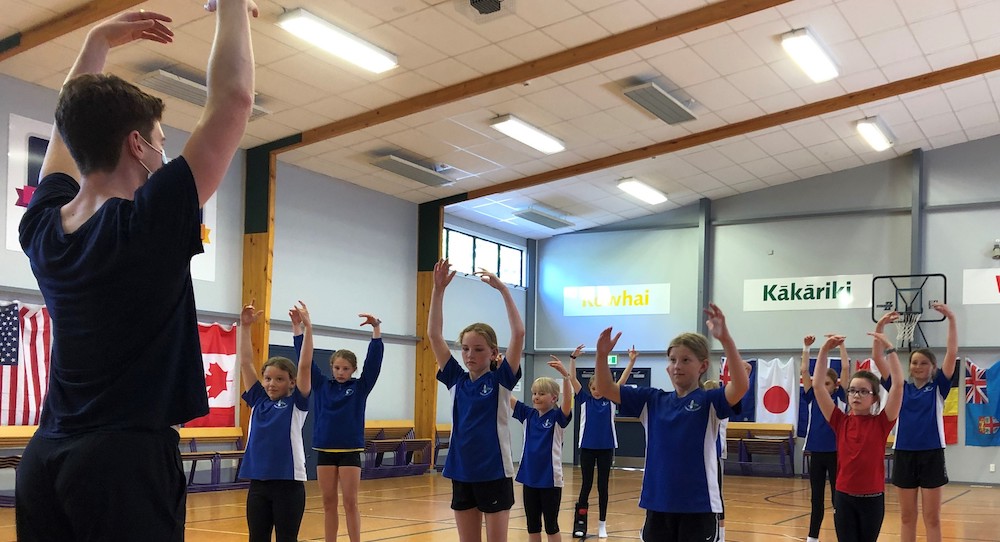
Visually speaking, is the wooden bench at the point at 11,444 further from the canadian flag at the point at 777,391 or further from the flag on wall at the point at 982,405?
the flag on wall at the point at 982,405

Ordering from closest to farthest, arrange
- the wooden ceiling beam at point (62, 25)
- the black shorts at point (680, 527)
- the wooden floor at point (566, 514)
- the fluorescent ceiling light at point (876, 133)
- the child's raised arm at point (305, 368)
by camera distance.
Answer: the black shorts at point (680, 527)
the child's raised arm at point (305, 368)
the wooden floor at point (566, 514)
the wooden ceiling beam at point (62, 25)
the fluorescent ceiling light at point (876, 133)

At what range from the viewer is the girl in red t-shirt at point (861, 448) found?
5746mm

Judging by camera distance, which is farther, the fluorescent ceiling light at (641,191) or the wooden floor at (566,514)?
the fluorescent ceiling light at (641,191)

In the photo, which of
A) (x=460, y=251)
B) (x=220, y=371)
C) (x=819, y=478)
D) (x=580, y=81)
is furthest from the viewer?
(x=460, y=251)

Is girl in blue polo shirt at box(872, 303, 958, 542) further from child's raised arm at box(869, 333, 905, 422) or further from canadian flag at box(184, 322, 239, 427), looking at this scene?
canadian flag at box(184, 322, 239, 427)

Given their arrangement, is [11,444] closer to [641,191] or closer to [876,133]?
[641,191]

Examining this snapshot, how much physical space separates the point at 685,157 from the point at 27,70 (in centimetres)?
1065

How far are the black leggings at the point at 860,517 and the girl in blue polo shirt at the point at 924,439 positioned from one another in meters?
1.29

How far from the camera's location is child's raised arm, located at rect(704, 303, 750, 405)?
416 centimetres

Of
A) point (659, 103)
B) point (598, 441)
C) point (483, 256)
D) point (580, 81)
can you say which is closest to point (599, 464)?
point (598, 441)

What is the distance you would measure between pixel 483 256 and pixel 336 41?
1053cm

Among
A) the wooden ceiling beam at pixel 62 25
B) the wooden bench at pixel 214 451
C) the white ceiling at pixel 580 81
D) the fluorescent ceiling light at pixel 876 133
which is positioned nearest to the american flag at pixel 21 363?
the wooden bench at pixel 214 451

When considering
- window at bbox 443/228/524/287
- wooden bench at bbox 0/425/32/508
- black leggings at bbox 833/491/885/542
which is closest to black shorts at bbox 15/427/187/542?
black leggings at bbox 833/491/885/542

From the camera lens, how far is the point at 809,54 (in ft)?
39.2
